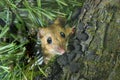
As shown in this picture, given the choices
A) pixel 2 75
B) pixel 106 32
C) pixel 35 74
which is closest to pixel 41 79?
pixel 35 74

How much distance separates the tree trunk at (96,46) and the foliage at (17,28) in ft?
0.24

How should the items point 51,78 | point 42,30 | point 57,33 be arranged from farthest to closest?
point 57,33
point 42,30
point 51,78

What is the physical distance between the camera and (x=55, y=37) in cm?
104

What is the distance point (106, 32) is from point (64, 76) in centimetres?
18

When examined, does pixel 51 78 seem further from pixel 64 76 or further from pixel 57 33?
pixel 57 33

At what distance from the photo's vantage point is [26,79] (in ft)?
2.66

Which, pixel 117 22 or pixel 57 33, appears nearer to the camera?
pixel 117 22

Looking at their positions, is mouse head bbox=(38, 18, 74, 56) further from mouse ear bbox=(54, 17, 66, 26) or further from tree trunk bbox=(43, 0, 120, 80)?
tree trunk bbox=(43, 0, 120, 80)

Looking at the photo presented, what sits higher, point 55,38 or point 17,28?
point 17,28

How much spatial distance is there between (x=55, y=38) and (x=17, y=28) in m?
0.23

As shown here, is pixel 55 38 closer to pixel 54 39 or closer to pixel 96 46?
pixel 54 39

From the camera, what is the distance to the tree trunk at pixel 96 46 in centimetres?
81

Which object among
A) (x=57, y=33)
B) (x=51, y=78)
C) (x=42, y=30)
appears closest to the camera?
(x=51, y=78)

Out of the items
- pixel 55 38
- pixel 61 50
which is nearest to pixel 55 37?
pixel 55 38
